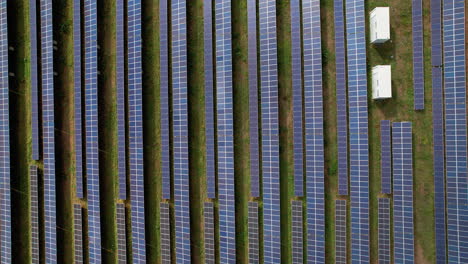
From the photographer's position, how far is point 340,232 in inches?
702

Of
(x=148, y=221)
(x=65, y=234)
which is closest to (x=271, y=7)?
(x=148, y=221)

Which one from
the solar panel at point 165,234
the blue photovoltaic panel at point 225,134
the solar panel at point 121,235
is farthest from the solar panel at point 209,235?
the solar panel at point 121,235

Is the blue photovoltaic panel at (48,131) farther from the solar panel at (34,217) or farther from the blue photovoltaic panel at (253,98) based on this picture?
the blue photovoltaic panel at (253,98)

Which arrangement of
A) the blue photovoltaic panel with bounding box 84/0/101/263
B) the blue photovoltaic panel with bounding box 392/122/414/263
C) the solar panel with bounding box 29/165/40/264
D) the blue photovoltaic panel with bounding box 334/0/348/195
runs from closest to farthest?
the blue photovoltaic panel with bounding box 392/122/414/263 → the blue photovoltaic panel with bounding box 334/0/348/195 → the blue photovoltaic panel with bounding box 84/0/101/263 → the solar panel with bounding box 29/165/40/264

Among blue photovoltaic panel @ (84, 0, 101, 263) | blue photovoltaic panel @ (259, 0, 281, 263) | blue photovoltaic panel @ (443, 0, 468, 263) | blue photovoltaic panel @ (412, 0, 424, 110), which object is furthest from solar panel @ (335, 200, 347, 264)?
blue photovoltaic panel @ (84, 0, 101, 263)

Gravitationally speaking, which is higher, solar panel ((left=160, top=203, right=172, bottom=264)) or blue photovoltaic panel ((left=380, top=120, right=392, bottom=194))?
blue photovoltaic panel ((left=380, top=120, right=392, bottom=194))

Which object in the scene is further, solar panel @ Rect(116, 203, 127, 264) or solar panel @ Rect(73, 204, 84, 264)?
solar panel @ Rect(73, 204, 84, 264)

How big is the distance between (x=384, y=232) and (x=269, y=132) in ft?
31.1

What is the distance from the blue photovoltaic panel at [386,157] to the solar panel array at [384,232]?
32.7 inches

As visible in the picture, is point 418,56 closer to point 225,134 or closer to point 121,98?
point 225,134

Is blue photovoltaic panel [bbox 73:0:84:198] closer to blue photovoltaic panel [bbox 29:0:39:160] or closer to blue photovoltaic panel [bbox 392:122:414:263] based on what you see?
blue photovoltaic panel [bbox 29:0:39:160]

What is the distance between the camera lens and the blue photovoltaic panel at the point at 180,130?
62.5 ft

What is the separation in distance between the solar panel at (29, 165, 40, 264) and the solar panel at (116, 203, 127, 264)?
6.07 meters

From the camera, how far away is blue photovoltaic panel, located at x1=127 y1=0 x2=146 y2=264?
1933 cm
